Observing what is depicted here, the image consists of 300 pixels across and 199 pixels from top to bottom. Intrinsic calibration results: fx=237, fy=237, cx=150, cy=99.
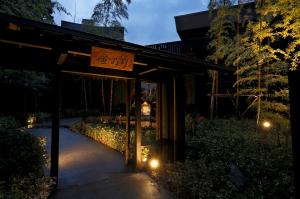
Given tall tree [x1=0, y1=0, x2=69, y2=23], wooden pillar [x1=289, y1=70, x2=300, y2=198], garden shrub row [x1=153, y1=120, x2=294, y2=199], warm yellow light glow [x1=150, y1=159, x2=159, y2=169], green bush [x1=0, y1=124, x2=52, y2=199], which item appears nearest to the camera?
wooden pillar [x1=289, y1=70, x2=300, y2=198]

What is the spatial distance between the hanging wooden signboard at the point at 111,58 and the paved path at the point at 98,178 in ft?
9.12

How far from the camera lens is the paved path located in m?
5.04

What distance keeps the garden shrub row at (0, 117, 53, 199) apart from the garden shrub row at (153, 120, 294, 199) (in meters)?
2.79

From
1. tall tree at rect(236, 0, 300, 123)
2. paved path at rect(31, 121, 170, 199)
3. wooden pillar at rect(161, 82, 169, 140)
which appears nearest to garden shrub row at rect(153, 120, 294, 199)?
paved path at rect(31, 121, 170, 199)

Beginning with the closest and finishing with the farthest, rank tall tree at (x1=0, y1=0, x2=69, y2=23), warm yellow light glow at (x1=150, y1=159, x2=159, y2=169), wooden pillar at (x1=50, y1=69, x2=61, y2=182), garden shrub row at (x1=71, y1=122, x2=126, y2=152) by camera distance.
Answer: wooden pillar at (x1=50, y1=69, x2=61, y2=182) → warm yellow light glow at (x1=150, y1=159, x2=159, y2=169) → tall tree at (x1=0, y1=0, x2=69, y2=23) → garden shrub row at (x1=71, y1=122, x2=126, y2=152)

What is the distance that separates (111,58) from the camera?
545 cm

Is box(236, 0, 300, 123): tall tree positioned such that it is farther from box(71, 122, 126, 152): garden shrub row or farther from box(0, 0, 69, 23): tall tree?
box(0, 0, 69, 23): tall tree

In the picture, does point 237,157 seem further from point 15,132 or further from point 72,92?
point 72,92

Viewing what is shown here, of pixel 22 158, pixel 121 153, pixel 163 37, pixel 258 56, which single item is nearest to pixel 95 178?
pixel 22 158

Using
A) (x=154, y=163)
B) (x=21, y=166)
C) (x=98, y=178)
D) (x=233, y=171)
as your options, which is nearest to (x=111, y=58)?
(x=21, y=166)

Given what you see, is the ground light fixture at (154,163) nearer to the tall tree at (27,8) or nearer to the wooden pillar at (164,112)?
the wooden pillar at (164,112)

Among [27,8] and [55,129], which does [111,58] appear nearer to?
[55,129]

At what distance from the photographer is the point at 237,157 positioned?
6039 mm

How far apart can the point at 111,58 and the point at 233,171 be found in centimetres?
381
